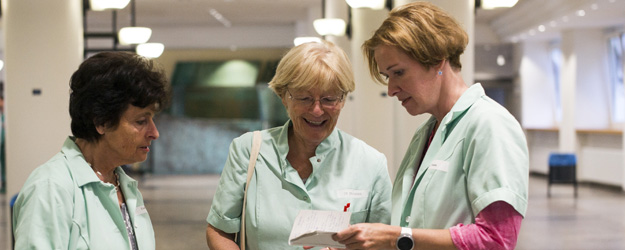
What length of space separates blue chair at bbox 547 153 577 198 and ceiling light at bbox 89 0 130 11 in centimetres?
908

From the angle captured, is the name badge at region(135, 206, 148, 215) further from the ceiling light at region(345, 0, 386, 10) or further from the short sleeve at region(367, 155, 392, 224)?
the ceiling light at region(345, 0, 386, 10)

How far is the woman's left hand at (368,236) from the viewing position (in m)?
1.93

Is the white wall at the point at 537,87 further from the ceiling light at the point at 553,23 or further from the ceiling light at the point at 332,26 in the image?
the ceiling light at the point at 332,26

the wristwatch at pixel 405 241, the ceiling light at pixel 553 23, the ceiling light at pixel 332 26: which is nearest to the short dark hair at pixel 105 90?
the wristwatch at pixel 405 241

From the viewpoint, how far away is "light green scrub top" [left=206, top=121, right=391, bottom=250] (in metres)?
2.45

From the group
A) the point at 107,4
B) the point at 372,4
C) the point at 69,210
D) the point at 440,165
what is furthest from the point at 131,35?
the point at 440,165

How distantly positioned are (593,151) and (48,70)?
1194cm

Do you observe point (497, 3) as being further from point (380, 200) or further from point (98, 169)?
point (98, 169)

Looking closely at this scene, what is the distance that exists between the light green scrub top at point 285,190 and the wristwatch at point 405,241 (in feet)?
Result: 1.74

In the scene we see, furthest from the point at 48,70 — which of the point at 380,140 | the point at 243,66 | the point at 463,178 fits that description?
the point at 243,66

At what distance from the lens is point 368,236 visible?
1.93 m

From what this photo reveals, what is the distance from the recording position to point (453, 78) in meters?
2.15

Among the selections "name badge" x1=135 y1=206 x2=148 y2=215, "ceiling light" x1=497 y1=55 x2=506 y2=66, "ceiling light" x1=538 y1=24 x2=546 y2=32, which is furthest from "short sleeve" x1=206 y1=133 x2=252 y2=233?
"ceiling light" x1=497 y1=55 x2=506 y2=66

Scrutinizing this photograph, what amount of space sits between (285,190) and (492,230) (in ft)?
2.76
